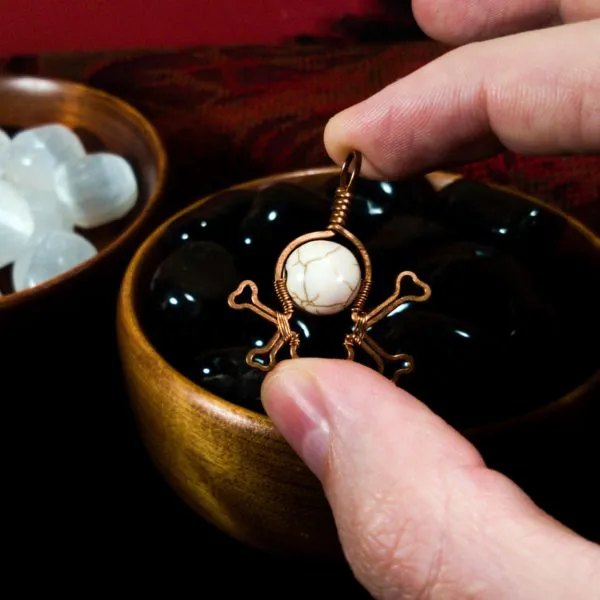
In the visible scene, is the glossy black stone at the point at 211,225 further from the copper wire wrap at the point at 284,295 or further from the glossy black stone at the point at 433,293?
the copper wire wrap at the point at 284,295

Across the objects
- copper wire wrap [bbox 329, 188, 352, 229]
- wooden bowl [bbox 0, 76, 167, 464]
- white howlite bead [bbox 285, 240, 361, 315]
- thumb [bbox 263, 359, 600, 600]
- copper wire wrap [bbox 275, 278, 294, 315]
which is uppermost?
copper wire wrap [bbox 329, 188, 352, 229]

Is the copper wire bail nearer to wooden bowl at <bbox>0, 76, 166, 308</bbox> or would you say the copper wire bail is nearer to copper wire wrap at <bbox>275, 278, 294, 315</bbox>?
copper wire wrap at <bbox>275, 278, 294, 315</bbox>

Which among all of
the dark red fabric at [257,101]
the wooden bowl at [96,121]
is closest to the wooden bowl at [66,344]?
the wooden bowl at [96,121]

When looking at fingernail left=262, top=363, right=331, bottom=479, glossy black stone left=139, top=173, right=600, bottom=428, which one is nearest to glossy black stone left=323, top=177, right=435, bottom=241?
glossy black stone left=139, top=173, right=600, bottom=428

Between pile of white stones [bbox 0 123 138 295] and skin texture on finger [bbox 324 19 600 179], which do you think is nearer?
skin texture on finger [bbox 324 19 600 179]

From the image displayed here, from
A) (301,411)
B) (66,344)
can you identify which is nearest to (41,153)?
(66,344)

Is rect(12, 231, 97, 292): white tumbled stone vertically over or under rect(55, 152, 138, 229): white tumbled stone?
under

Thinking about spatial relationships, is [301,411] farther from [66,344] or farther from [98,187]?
[98,187]
